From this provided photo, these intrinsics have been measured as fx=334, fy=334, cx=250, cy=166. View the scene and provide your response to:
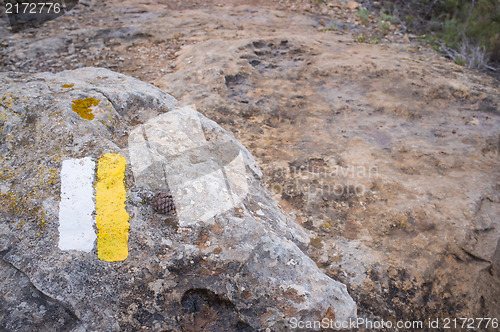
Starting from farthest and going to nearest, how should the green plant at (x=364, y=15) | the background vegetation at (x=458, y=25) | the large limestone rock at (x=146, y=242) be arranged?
the green plant at (x=364, y=15) → the background vegetation at (x=458, y=25) → the large limestone rock at (x=146, y=242)

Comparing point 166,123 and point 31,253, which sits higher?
point 166,123

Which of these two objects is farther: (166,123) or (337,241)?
(337,241)

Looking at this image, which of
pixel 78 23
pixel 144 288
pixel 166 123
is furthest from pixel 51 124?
pixel 78 23

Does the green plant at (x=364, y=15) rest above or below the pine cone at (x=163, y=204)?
above

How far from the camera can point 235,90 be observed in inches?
156

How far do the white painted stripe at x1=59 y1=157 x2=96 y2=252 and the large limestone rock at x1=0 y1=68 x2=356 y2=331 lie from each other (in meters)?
0.03

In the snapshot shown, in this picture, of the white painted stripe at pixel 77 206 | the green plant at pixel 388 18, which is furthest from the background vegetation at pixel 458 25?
the white painted stripe at pixel 77 206

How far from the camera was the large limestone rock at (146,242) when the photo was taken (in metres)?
1.20

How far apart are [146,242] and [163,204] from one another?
19 cm

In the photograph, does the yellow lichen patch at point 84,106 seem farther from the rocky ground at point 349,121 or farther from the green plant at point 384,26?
the green plant at point 384,26

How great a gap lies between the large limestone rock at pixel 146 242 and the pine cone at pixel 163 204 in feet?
0.09

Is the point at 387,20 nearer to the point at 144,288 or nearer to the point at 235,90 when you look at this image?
the point at 235,90

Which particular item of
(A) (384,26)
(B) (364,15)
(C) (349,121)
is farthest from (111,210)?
(B) (364,15)

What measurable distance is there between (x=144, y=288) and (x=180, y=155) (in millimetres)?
760
